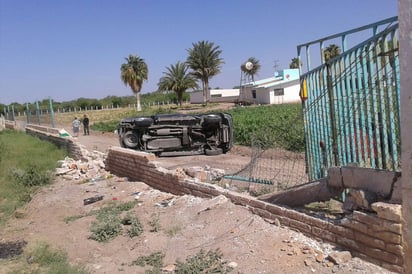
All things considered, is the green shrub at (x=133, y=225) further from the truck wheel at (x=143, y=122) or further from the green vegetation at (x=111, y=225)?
the truck wheel at (x=143, y=122)

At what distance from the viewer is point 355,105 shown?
4754 millimetres

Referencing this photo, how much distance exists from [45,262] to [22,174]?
328 inches

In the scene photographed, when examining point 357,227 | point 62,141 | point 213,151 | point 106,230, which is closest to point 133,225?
point 106,230

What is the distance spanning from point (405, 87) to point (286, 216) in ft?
7.00

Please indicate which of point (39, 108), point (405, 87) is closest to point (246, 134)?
point (405, 87)

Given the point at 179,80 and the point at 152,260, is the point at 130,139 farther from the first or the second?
the point at 179,80

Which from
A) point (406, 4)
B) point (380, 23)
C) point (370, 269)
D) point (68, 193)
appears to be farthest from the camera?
point (68, 193)

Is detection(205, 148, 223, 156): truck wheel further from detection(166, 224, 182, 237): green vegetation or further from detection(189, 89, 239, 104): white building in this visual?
detection(189, 89, 239, 104): white building

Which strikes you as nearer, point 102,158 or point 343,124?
point 343,124

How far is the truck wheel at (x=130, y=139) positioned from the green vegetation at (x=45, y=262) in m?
6.97

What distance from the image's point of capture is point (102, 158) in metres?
13.7

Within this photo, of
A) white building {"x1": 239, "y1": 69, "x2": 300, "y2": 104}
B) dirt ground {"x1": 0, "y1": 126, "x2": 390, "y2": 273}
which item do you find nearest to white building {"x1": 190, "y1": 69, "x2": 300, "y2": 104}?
white building {"x1": 239, "y1": 69, "x2": 300, "y2": 104}

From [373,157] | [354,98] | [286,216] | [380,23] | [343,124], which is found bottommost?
[286,216]

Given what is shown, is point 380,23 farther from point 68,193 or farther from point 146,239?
point 68,193
